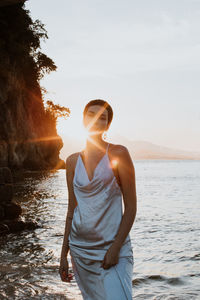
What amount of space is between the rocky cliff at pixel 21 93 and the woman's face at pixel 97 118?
102 ft

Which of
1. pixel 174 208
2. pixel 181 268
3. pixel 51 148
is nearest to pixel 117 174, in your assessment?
pixel 181 268

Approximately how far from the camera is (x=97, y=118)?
2449 mm

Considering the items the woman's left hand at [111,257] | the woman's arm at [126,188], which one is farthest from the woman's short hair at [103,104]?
the woman's left hand at [111,257]

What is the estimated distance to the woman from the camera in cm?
224

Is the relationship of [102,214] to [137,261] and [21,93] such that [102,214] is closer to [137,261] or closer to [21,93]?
[137,261]

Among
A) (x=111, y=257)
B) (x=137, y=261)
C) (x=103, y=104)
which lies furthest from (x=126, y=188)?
(x=137, y=261)

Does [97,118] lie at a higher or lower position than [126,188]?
higher

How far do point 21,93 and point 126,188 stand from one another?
1604 inches

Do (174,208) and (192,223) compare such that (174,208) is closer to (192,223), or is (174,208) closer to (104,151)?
(192,223)

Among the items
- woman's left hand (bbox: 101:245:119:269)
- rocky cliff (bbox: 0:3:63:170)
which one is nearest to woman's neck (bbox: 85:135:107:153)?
woman's left hand (bbox: 101:245:119:269)

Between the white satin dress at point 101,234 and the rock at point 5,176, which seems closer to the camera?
the white satin dress at point 101,234

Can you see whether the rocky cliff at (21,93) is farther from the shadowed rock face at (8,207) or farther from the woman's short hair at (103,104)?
the woman's short hair at (103,104)

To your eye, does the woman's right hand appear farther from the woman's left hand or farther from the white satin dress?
the woman's left hand

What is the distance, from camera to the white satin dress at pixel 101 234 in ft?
7.32
